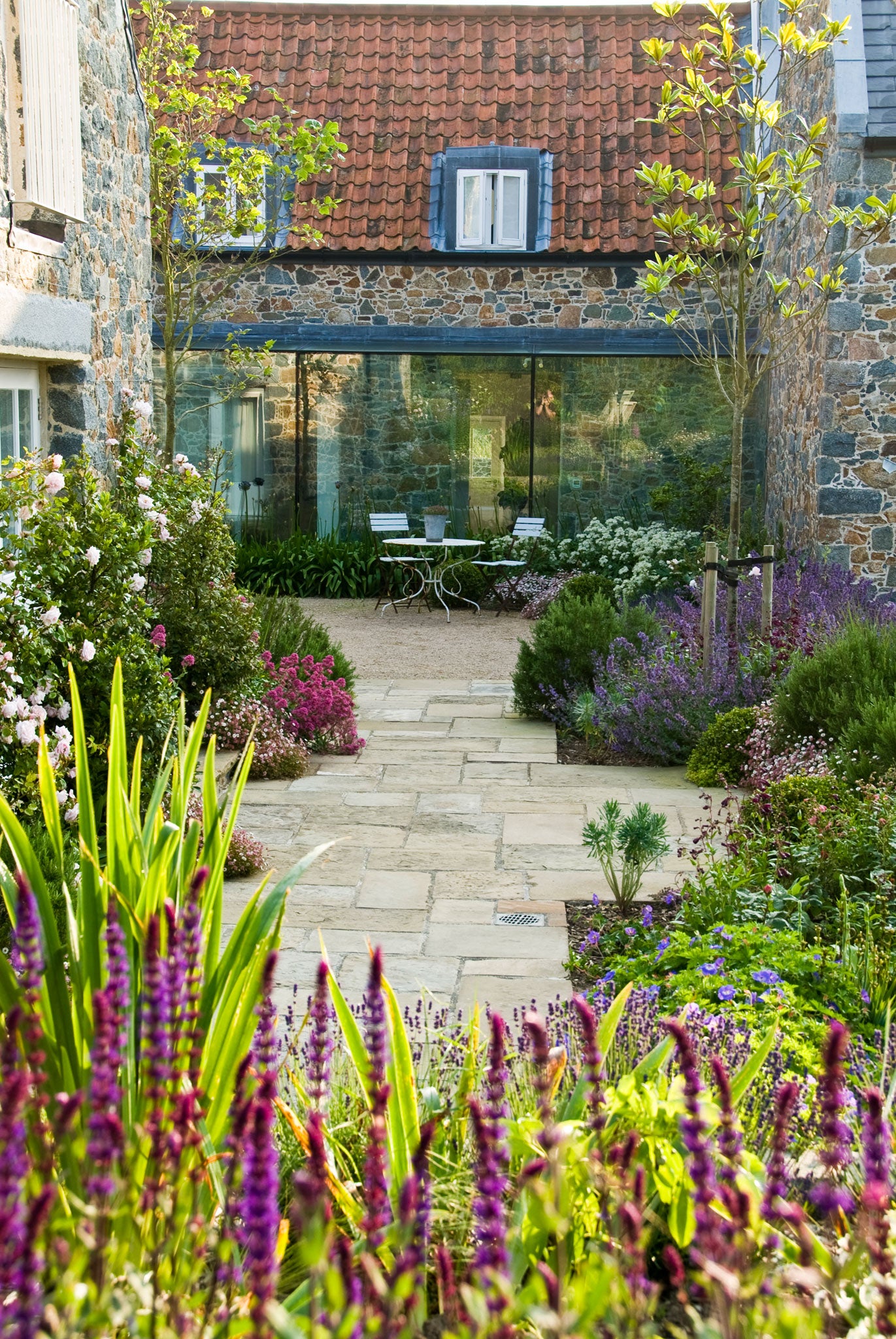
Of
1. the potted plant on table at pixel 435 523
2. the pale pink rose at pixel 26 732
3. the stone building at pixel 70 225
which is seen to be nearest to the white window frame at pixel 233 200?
the potted plant on table at pixel 435 523

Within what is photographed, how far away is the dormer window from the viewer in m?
15.9

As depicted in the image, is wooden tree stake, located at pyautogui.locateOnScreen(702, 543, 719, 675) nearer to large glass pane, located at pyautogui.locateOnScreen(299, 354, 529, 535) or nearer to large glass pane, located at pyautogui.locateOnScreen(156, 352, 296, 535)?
large glass pane, located at pyautogui.locateOnScreen(299, 354, 529, 535)

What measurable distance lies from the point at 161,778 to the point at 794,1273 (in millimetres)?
1851

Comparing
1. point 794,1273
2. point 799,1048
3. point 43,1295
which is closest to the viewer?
point 794,1273

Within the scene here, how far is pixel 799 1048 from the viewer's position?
3.27m

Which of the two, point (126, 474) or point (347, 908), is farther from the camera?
point (126, 474)

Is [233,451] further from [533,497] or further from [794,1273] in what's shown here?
[794,1273]

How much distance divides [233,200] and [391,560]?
151 inches

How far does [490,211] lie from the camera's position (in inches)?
625

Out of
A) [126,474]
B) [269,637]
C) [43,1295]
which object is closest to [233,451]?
[269,637]

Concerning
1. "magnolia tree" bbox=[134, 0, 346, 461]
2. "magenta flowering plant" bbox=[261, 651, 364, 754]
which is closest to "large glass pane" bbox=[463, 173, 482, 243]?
"magnolia tree" bbox=[134, 0, 346, 461]

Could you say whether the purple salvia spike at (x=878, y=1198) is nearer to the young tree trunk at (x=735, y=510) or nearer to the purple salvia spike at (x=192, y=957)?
the purple salvia spike at (x=192, y=957)

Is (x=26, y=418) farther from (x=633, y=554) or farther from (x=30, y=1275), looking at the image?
(x=633, y=554)

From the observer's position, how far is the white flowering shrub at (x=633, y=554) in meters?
13.2
